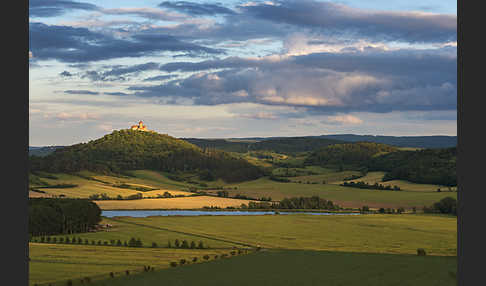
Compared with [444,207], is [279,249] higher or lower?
lower

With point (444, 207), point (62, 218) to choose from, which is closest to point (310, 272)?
point (62, 218)

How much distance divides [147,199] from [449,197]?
298 feet

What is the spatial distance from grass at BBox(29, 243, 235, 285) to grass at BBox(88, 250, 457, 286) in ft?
14.1

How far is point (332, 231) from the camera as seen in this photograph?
387 feet

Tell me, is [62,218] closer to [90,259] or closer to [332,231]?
[90,259]

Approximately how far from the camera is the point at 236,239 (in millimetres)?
104000

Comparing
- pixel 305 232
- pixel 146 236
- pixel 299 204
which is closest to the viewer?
pixel 146 236

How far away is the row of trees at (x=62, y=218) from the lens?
369ft

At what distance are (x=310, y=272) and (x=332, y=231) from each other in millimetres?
49900

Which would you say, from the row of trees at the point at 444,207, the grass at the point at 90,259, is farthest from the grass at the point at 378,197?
the grass at the point at 90,259

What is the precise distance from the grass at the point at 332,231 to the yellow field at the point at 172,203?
30503 millimetres

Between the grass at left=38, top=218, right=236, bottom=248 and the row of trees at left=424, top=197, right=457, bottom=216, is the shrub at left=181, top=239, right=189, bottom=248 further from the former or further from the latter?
the row of trees at left=424, top=197, right=457, bottom=216

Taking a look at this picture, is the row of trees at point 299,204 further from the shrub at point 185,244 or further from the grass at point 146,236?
the shrub at point 185,244

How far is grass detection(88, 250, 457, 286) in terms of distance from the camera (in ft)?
203
